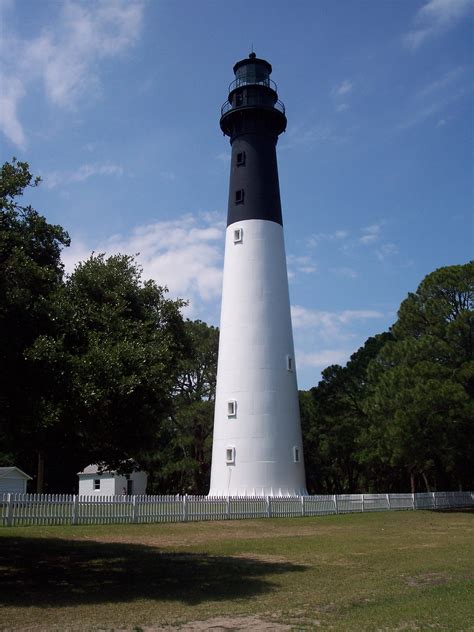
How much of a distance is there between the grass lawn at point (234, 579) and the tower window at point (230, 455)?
7.79 meters

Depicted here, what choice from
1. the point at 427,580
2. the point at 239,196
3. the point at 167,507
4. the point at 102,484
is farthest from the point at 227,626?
the point at 102,484

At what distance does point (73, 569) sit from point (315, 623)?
247 inches

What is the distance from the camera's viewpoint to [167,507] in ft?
76.0

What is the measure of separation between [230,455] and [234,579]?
16828 millimetres

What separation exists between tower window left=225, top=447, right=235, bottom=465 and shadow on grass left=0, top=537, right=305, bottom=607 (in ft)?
39.5

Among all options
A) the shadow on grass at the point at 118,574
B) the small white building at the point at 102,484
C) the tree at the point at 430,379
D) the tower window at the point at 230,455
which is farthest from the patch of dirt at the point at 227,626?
the small white building at the point at 102,484

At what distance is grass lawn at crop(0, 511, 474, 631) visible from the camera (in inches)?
314

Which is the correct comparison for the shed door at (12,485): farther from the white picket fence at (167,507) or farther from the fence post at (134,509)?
the fence post at (134,509)

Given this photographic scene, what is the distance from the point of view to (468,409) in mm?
29516

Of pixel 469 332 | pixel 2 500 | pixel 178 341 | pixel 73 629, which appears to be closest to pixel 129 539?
pixel 2 500

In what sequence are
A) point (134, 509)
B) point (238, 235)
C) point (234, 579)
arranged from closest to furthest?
point (234, 579) < point (134, 509) < point (238, 235)

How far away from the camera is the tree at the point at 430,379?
98.0ft

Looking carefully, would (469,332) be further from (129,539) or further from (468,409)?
(129,539)

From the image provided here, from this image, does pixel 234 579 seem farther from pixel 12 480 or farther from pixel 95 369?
pixel 12 480
